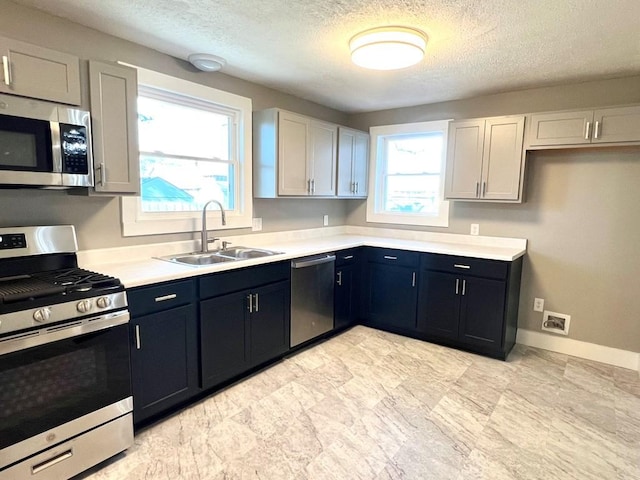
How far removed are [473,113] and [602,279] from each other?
1.90 metres

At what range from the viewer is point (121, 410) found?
1913 mm

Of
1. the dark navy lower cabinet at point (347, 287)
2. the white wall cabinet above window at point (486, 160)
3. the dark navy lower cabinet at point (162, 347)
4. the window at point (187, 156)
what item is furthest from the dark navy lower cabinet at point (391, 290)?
the dark navy lower cabinet at point (162, 347)

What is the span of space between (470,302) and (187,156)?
8.84 feet

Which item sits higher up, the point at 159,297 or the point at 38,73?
the point at 38,73

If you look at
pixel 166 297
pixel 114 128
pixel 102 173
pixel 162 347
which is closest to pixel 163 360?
pixel 162 347

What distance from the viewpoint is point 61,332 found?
166 cm

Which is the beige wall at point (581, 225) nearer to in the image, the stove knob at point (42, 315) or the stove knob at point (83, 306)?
the stove knob at point (83, 306)

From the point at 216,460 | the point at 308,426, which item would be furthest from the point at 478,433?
the point at 216,460

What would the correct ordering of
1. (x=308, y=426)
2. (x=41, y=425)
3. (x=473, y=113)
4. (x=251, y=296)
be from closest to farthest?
1. (x=41, y=425)
2. (x=308, y=426)
3. (x=251, y=296)
4. (x=473, y=113)

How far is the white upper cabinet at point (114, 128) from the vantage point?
2072 millimetres

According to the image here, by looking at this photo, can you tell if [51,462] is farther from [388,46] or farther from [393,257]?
[393,257]

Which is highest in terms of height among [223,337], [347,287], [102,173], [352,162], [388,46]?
[388,46]

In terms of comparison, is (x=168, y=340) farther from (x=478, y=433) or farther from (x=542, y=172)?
(x=542, y=172)

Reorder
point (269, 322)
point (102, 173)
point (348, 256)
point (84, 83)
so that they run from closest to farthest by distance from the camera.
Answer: point (84, 83)
point (102, 173)
point (269, 322)
point (348, 256)
